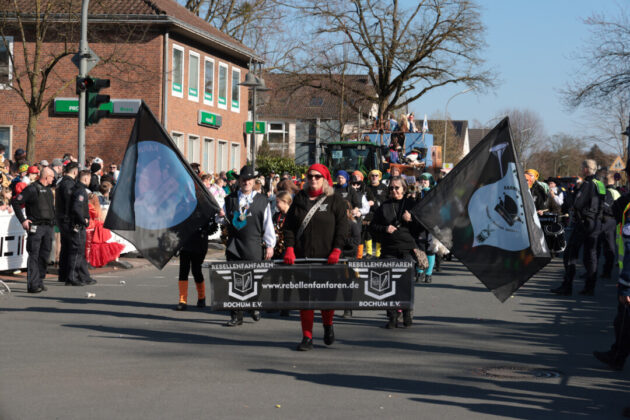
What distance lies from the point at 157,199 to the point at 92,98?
8671 mm

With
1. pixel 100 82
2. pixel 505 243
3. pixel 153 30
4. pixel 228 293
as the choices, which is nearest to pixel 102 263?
pixel 100 82

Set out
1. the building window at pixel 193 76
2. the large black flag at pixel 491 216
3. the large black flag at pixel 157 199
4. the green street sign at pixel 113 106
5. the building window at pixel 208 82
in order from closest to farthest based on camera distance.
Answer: the large black flag at pixel 491 216
the large black flag at pixel 157 199
the green street sign at pixel 113 106
the building window at pixel 193 76
the building window at pixel 208 82

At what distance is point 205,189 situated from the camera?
1077 centimetres

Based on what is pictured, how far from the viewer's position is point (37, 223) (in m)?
14.4

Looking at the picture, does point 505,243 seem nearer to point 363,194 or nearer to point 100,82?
point 363,194

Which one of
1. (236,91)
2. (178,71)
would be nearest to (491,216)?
(178,71)

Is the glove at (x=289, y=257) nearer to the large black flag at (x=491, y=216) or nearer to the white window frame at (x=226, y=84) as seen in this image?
the large black flag at (x=491, y=216)

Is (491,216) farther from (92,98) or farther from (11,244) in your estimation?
(92,98)

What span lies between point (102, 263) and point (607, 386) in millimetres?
11519

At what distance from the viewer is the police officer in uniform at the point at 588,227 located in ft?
49.9

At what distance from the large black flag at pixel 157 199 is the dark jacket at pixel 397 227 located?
2.11 metres

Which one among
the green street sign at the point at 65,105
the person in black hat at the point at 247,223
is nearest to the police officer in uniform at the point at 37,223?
the person in black hat at the point at 247,223

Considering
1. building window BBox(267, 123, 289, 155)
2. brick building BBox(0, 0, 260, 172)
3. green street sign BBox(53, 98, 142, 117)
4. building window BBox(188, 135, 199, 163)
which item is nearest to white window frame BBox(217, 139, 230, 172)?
building window BBox(188, 135, 199, 163)

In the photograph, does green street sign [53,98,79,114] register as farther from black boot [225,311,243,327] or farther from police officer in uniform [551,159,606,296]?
black boot [225,311,243,327]
